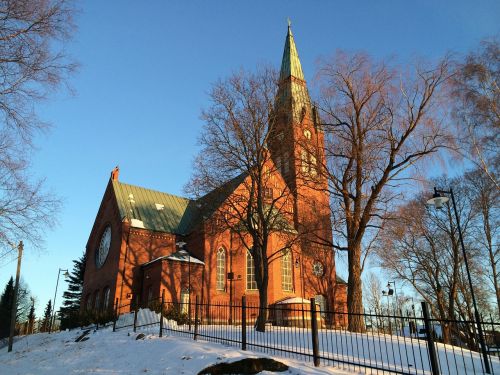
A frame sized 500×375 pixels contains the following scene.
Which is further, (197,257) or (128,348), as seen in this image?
(197,257)

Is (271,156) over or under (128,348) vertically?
over

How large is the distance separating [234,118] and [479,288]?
2301 centimetres

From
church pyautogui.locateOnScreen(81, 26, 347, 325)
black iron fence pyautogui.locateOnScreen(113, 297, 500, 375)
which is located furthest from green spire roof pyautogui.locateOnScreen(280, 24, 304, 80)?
black iron fence pyautogui.locateOnScreen(113, 297, 500, 375)

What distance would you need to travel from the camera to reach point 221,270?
3023 cm

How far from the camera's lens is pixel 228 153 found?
21.6 m

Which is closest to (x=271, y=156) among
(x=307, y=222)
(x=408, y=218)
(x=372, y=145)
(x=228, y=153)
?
(x=228, y=153)

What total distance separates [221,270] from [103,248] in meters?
11.0

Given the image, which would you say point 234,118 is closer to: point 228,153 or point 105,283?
point 228,153

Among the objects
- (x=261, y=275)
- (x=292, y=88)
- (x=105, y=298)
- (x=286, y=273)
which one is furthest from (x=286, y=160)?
(x=105, y=298)

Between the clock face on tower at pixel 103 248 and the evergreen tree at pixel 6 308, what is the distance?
26523 mm

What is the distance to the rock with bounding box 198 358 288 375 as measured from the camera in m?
9.58

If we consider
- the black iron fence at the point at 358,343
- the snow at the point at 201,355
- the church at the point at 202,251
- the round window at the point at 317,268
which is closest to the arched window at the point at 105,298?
the church at the point at 202,251

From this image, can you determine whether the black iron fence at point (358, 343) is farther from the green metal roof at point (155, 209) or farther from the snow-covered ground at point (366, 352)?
the green metal roof at point (155, 209)

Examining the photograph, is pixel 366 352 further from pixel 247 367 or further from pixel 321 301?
pixel 321 301
